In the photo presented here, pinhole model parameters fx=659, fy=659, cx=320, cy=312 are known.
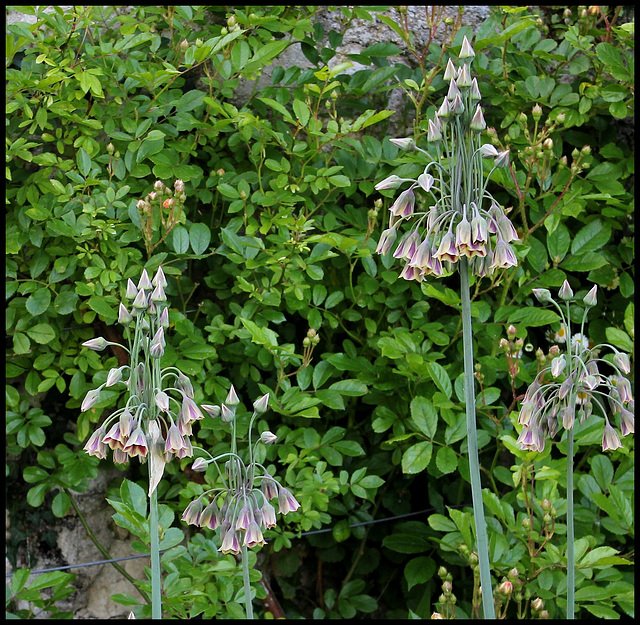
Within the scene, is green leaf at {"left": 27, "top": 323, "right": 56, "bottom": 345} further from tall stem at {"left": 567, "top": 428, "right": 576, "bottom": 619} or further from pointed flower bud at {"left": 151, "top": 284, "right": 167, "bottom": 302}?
tall stem at {"left": 567, "top": 428, "right": 576, "bottom": 619}

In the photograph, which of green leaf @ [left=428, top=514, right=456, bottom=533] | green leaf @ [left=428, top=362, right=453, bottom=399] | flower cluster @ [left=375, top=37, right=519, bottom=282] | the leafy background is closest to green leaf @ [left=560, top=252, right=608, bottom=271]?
the leafy background

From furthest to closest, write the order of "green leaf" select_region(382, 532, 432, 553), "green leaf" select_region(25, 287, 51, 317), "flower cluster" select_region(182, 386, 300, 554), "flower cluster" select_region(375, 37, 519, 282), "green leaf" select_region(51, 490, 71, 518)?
1. "green leaf" select_region(382, 532, 432, 553)
2. "green leaf" select_region(51, 490, 71, 518)
3. "green leaf" select_region(25, 287, 51, 317)
4. "flower cluster" select_region(182, 386, 300, 554)
5. "flower cluster" select_region(375, 37, 519, 282)

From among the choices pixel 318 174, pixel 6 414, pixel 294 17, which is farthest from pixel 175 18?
pixel 6 414

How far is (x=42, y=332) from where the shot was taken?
181 centimetres

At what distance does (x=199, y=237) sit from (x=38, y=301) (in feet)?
1.54

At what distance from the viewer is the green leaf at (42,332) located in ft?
5.92

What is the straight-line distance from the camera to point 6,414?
185 centimetres

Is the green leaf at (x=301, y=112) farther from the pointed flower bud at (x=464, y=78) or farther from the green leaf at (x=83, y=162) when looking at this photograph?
the pointed flower bud at (x=464, y=78)

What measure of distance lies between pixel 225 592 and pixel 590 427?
3.31 ft

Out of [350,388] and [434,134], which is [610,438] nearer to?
[434,134]

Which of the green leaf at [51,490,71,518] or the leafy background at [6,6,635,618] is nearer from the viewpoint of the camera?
the leafy background at [6,6,635,618]

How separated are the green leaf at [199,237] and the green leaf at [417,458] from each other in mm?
802

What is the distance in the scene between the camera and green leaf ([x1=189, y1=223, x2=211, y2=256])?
187 cm

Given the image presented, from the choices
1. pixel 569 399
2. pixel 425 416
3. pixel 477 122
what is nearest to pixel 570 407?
pixel 569 399
